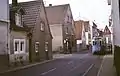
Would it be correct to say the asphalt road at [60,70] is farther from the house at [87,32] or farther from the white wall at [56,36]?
the house at [87,32]

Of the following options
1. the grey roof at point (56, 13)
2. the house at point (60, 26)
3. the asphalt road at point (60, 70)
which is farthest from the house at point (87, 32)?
the asphalt road at point (60, 70)

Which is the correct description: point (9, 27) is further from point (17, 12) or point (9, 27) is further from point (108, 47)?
point (108, 47)

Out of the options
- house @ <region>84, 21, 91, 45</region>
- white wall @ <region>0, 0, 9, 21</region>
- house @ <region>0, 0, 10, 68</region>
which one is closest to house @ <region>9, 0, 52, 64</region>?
house @ <region>0, 0, 10, 68</region>

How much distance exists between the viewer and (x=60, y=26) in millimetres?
58469

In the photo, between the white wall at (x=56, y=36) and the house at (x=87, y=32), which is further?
the house at (x=87, y=32)

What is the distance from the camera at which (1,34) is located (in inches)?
1006

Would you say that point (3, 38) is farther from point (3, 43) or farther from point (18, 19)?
point (18, 19)

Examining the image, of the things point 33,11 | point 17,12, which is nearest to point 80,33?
point 33,11

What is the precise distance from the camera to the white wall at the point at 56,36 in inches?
2279

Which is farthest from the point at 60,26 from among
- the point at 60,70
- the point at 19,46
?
the point at 60,70

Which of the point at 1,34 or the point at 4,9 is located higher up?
the point at 4,9

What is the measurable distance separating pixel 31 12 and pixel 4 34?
453 inches

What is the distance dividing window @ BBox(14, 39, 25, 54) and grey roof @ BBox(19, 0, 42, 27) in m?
4.23

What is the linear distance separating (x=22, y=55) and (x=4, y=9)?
645 cm
